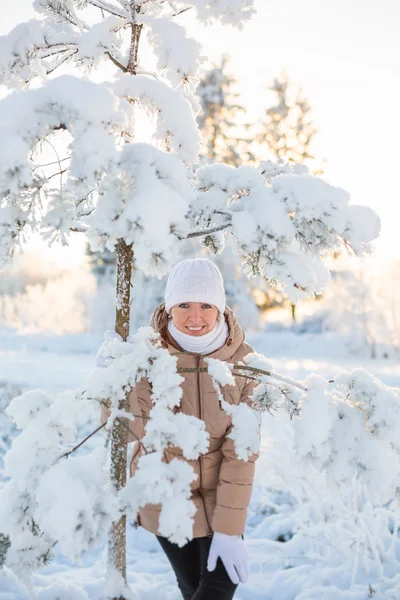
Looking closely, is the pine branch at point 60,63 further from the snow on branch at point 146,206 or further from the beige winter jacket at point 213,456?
the beige winter jacket at point 213,456

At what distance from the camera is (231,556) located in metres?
2.20

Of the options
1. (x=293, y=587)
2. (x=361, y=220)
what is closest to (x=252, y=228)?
(x=361, y=220)

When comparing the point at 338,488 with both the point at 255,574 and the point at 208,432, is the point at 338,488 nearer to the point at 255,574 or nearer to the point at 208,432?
the point at 208,432

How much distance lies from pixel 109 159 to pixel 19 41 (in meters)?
1.00

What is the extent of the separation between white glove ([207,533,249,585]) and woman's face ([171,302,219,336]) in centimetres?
93

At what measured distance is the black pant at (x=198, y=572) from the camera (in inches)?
87.5

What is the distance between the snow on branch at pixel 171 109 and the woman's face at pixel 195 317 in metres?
0.74

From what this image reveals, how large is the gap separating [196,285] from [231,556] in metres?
1.22

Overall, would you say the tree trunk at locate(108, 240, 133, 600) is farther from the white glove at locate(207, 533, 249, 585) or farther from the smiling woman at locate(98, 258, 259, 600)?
the white glove at locate(207, 533, 249, 585)

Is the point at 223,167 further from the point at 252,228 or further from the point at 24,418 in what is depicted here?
the point at 24,418

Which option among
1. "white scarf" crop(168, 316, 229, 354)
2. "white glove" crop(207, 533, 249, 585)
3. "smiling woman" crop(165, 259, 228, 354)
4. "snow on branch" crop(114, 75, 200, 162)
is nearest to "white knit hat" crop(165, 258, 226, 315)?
"smiling woman" crop(165, 259, 228, 354)

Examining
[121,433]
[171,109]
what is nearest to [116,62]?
[171,109]

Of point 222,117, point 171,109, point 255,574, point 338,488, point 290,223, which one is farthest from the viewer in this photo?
point 222,117

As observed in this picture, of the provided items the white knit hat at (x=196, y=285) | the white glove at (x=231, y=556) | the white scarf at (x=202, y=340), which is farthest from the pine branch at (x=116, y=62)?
the white glove at (x=231, y=556)
